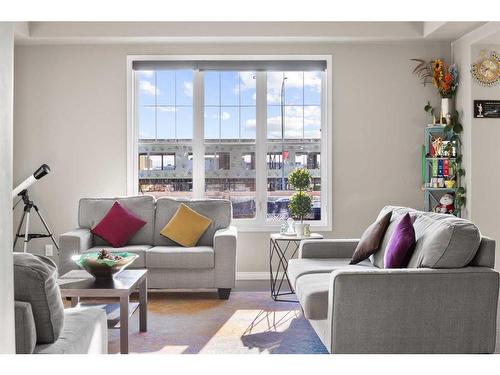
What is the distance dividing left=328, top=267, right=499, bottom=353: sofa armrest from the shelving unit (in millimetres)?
2952

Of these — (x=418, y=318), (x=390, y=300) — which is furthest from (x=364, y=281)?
(x=418, y=318)

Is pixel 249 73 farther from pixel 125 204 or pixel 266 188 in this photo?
pixel 125 204

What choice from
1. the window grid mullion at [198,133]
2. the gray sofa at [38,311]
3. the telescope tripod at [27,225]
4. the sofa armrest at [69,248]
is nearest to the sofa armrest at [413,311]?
the gray sofa at [38,311]

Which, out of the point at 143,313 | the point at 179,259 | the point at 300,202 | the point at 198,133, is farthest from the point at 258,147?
the point at 143,313

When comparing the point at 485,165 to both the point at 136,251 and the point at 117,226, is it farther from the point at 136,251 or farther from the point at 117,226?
the point at 117,226

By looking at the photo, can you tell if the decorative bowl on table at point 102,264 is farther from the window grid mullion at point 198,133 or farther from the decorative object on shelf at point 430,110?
the decorative object on shelf at point 430,110

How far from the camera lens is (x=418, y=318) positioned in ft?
9.75

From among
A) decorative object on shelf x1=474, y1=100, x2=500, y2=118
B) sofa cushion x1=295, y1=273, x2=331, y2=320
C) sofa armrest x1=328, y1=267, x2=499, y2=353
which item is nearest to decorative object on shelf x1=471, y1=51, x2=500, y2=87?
decorative object on shelf x1=474, y1=100, x2=500, y2=118

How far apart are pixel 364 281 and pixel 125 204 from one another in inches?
133

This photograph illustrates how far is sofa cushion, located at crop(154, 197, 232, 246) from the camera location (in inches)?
219

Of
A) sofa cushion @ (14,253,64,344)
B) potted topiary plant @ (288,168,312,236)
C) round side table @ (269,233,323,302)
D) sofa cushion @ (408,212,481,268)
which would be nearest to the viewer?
sofa cushion @ (14,253,64,344)

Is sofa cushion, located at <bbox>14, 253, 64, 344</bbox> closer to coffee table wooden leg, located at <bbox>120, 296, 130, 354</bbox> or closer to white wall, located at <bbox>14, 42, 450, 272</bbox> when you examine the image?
coffee table wooden leg, located at <bbox>120, 296, 130, 354</bbox>

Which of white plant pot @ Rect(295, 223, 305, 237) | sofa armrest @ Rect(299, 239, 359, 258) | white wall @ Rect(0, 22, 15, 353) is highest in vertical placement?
white wall @ Rect(0, 22, 15, 353)

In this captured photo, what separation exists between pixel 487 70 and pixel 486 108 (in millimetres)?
386
